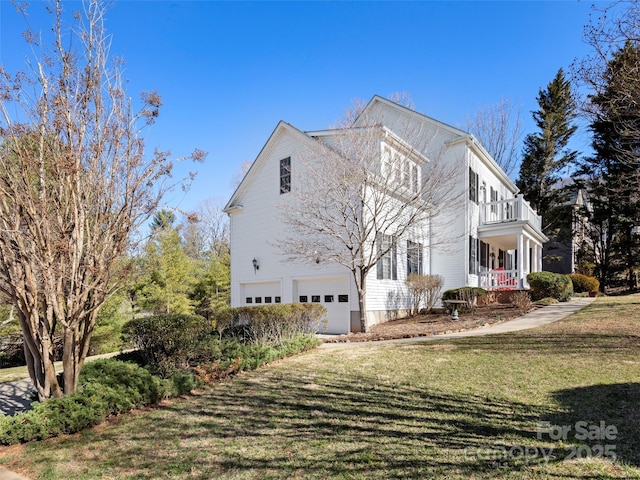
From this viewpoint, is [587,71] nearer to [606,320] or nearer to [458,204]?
[606,320]

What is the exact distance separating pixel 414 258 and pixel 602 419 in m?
12.5

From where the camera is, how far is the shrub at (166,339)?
24.3 feet

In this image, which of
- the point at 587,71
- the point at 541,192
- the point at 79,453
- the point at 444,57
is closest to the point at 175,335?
the point at 79,453

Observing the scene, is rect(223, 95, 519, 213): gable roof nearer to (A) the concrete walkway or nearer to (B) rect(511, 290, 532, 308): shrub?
(B) rect(511, 290, 532, 308): shrub

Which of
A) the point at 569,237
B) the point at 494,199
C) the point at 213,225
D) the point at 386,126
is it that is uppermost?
the point at 386,126

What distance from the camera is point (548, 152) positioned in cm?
2947

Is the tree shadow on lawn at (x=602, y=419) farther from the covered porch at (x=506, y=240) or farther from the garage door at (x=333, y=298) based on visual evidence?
the covered porch at (x=506, y=240)

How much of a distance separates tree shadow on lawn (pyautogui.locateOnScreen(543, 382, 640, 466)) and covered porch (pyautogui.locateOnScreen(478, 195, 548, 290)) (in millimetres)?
13618

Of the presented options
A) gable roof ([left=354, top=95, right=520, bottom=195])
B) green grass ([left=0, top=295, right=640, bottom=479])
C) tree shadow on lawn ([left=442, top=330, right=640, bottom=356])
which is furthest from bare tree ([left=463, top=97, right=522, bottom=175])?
green grass ([left=0, top=295, right=640, bottom=479])

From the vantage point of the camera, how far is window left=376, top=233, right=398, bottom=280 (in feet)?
45.6

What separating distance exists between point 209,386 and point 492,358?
5131mm

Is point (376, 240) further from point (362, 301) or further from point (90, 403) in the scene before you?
point (90, 403)

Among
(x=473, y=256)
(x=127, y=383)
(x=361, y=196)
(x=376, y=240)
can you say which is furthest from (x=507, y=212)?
(x=127, y=383)

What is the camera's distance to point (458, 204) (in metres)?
16.9
